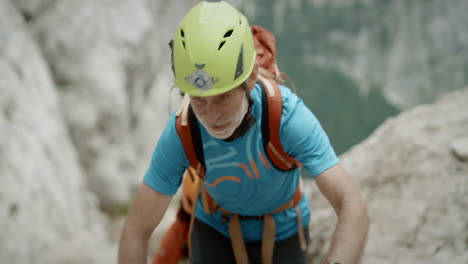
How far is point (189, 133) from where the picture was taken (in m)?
2.47

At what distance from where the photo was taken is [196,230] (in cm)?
320

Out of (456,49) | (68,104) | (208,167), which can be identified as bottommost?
(456,49)

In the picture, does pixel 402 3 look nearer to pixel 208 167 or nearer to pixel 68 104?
pixel 68 104

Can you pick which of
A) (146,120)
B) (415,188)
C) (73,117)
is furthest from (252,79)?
(146,120)

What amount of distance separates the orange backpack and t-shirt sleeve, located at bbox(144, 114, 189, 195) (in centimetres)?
4

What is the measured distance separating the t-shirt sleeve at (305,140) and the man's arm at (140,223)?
0.73 meters

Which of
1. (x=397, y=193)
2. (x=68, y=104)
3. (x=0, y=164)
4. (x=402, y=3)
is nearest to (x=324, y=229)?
(x=397, y=193)

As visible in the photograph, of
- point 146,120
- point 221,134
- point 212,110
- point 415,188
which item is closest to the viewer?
point 212,110

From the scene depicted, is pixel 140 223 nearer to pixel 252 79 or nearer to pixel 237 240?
pixel 237 240

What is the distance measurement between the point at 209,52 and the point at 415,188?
6.27 feet

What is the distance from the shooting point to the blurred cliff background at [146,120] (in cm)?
325

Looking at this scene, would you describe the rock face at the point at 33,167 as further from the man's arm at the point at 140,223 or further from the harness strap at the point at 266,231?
the harness strap at the point at 266,231

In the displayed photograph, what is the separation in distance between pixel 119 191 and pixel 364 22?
10.8m

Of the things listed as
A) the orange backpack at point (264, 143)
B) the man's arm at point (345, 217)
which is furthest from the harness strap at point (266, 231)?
the man's arm at point (345, 217)
